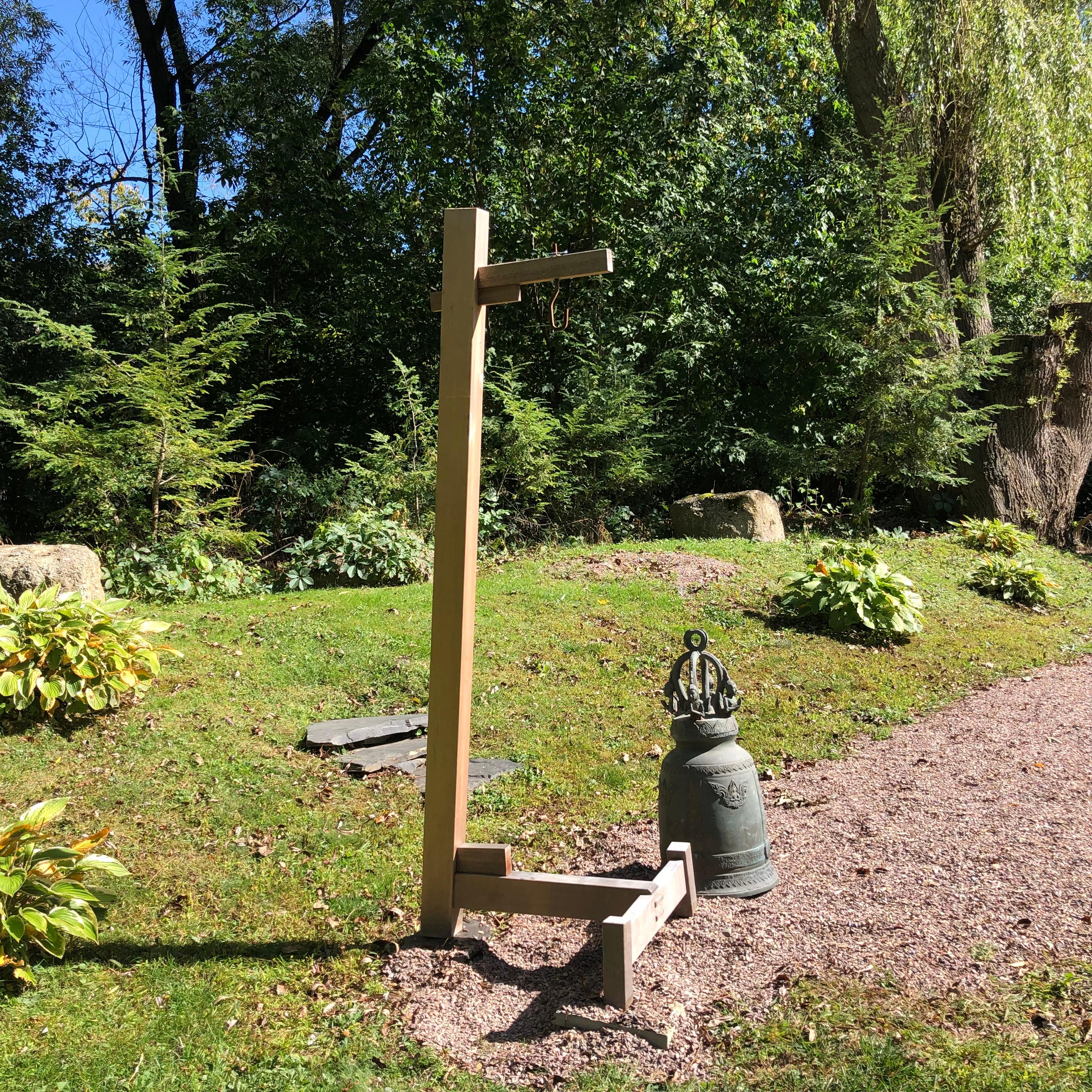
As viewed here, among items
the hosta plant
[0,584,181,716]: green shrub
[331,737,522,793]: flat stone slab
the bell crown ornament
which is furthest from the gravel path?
[0,584,181,716]: green shrub

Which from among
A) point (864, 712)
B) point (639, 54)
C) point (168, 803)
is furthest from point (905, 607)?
point (639, 54)

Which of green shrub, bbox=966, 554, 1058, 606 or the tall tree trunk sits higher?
the tall tree trunk

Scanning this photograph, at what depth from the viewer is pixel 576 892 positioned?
11.3 ft

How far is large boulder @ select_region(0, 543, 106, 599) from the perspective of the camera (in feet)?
20.9

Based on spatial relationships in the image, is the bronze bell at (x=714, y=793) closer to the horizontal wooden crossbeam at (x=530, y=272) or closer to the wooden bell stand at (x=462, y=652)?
the wooden bell stand at (x=462, y=652)

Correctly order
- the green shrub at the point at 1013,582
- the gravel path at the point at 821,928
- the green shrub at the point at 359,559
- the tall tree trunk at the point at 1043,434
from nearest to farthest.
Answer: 1. the gravel path at the point at 821,928
2. the green shrub at the point at 359,559
3. the green shrub at the point at 1013,582
4. the tall tree trunk at the point at 1043,434

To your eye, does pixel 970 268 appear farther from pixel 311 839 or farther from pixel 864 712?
pixel 311 839

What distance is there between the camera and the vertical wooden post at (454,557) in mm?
3512

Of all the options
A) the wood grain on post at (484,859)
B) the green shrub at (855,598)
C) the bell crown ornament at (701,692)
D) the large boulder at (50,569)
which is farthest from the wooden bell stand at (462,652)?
the green shrub at (855,598)

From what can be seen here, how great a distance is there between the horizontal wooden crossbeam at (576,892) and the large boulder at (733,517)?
23.6 ft

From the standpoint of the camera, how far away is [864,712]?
6.27 meters

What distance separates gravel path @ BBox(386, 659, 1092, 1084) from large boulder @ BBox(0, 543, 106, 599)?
14.4 ft

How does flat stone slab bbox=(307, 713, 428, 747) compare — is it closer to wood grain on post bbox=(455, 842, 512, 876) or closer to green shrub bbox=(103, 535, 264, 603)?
wood grain on post bbox=(455, 842, 512, 876)

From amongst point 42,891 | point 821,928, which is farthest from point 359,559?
point 821,928
